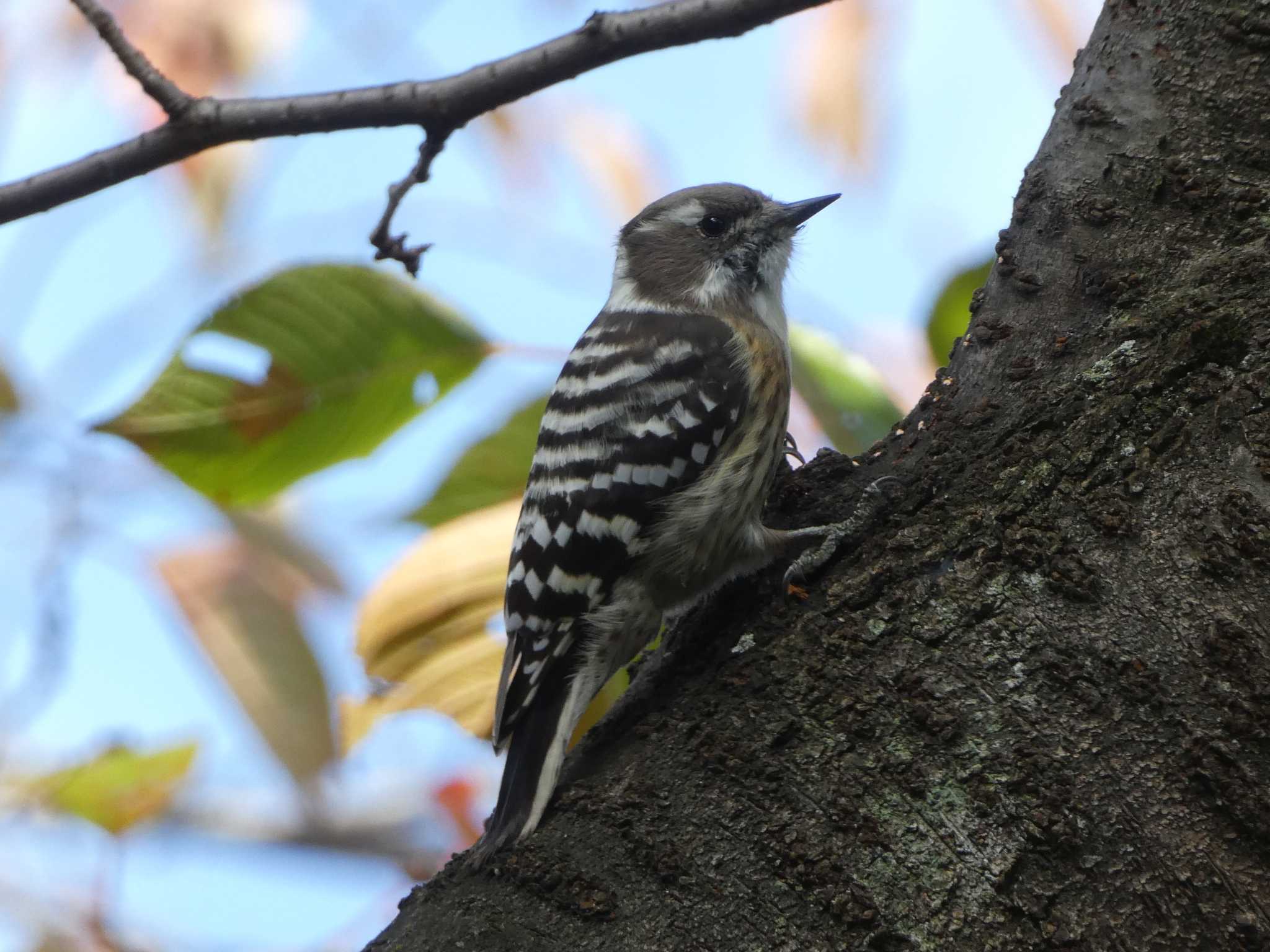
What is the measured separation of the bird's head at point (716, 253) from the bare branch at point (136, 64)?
5.93ft

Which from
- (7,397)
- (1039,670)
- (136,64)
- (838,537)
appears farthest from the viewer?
(7,397)

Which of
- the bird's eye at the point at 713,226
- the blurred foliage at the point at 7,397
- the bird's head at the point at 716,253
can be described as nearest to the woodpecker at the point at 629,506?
the bird's head at the point at 716,253

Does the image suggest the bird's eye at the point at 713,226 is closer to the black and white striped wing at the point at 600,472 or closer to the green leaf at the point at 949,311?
the black and white striped wing at the point at 600,472

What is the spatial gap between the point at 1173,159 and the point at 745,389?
1.33m

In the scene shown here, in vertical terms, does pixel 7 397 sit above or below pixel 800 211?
above

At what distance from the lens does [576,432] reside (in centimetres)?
328

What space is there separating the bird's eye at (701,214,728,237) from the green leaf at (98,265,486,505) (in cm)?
126

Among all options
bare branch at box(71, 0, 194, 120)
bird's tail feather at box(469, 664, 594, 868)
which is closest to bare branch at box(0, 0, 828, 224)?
bare branch at box(71, 0, 194, 120)

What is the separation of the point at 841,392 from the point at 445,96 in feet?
4.26

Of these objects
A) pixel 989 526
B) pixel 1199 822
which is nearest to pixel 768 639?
pixel 989 526

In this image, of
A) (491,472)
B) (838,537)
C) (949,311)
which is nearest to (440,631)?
(491,472)

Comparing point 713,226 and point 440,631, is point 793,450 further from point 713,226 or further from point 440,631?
point 440,631

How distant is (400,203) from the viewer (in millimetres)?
2682

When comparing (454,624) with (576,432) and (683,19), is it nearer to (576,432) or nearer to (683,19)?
(576,432)
